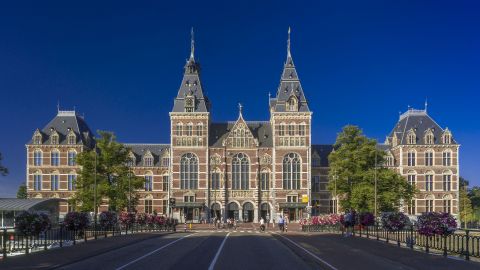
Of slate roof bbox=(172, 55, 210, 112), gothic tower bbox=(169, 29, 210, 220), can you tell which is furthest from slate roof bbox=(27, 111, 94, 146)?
slate roof bbox=(172, 55, 210, 112)

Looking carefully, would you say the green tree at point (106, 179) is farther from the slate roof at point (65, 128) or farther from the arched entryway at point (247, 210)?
the arched entryway at point (247, 210)

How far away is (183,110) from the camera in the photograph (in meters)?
95.2

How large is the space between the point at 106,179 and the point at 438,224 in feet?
163

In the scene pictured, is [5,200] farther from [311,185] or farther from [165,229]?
[311,185]

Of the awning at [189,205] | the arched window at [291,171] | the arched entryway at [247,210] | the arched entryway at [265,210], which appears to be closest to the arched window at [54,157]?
the awning at [189,205]

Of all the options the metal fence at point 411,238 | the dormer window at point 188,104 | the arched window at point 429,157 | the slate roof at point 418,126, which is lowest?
the metal fence at point 411,238

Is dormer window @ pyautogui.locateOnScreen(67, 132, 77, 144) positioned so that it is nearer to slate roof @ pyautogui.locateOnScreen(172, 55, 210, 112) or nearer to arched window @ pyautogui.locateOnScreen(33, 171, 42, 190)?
arched window @ pyautogui.locateOnScreen(33, 171, 42, 190)

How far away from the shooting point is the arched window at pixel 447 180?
297 ft

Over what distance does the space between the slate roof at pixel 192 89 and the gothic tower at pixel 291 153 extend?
11.6 m

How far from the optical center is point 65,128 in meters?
94.9

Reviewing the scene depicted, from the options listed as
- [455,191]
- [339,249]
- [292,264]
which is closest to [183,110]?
[455,191]

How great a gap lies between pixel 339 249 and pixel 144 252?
31.3 ft

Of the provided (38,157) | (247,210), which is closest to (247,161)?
(247,210)

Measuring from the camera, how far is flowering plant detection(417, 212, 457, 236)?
26.4 metres
